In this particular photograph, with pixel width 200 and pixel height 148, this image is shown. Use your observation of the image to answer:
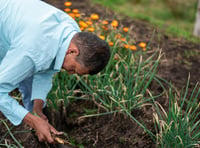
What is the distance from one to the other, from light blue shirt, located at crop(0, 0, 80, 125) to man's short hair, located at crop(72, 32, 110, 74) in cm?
9

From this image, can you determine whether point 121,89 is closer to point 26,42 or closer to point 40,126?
point 40,126

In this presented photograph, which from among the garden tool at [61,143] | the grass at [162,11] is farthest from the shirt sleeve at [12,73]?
the grass at [162,11]

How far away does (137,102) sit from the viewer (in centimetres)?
275

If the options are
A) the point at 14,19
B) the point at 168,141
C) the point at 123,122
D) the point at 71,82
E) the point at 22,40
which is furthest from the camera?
the point at 71,82

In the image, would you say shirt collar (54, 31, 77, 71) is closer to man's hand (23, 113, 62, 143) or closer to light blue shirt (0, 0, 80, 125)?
light blue shirt (0, 0, 80, 125)

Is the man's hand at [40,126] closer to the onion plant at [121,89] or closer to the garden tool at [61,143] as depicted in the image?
the garden tool at [61,143]

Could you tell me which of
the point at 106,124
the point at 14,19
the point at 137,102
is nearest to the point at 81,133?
the point at 106,124

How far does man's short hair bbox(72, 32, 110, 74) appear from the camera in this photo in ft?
6.51

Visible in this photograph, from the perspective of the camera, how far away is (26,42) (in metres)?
1.89

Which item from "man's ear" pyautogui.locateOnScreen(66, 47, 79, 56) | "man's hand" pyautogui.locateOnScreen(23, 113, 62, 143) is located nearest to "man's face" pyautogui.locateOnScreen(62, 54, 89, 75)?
"man's ear" pyautogui.locateOnScreen(66, 47, 79, 56)

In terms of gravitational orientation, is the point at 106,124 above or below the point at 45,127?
below

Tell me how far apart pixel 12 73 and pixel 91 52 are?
0.49 meters

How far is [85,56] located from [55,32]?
258 mm

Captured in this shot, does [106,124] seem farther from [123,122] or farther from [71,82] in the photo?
[71,82]
